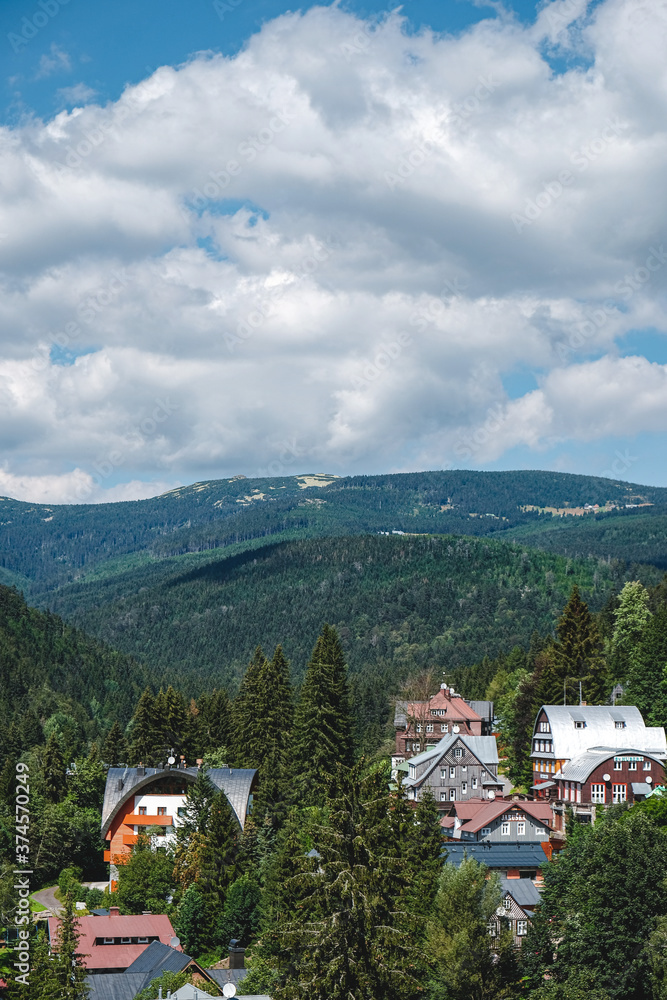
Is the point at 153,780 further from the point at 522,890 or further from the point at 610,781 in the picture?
the point at 610,781

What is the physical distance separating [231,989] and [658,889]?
65.3 feet

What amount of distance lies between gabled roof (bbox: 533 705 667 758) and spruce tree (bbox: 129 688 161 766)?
1394 inches

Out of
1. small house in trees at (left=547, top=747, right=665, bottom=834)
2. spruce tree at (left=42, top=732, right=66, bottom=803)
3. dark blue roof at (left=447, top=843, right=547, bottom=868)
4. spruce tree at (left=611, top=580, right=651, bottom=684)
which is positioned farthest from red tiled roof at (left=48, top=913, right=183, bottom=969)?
spruce tree at (left=611, top=580, right=651, bottom=684)

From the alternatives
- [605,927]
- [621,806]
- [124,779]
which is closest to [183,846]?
[124,779]

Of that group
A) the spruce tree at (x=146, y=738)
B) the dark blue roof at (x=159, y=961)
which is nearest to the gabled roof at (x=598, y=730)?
the spruce tree at (x=146, y=738)

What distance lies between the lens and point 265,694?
281ft

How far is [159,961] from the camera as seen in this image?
5666 cm

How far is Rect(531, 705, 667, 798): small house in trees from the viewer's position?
81000 mm

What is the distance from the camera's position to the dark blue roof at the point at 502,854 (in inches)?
2566

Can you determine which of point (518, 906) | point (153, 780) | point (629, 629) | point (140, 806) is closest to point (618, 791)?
point (518, 906)

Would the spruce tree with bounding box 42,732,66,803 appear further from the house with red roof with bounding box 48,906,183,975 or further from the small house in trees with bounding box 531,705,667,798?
the small house in trees with bounding box 531,705,667,798

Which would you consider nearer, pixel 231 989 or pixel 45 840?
pixel 231 989

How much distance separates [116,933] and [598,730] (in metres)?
40.2

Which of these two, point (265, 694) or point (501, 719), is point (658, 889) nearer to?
point (265, 694)
